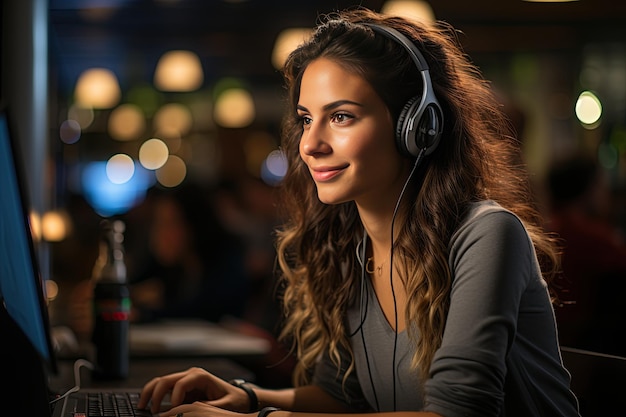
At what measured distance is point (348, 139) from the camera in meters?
1.54

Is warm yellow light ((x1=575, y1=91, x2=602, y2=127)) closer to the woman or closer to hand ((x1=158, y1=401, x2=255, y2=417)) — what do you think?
the woman

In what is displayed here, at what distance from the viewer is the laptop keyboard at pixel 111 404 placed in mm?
1562

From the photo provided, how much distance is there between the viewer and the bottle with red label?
2197mm

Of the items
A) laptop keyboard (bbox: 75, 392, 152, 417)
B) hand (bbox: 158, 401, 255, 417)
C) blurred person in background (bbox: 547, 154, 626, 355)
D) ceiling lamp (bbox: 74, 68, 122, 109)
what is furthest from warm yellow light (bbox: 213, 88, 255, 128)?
hand (bbox: 158, 401, 255, 417)

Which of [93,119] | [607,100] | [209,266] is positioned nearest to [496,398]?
[209,266]

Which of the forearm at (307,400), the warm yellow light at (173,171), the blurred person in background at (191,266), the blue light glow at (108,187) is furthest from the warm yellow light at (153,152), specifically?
the forearm at (307,400)

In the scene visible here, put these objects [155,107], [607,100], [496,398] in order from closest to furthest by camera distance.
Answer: [496,398] → [607,100] → [155,107]

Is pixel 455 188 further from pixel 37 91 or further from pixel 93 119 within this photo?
pixel 93 119

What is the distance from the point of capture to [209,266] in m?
4.83

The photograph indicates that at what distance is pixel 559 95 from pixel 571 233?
20.5ft

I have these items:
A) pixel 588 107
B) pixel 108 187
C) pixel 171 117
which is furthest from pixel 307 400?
pixel 108 187

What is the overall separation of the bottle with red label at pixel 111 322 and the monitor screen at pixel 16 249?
1.99 ft

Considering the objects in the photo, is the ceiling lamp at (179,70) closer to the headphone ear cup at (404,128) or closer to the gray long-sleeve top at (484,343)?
the gray long-sleeve top at (484,343)

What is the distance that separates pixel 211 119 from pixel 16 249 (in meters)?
13.7
